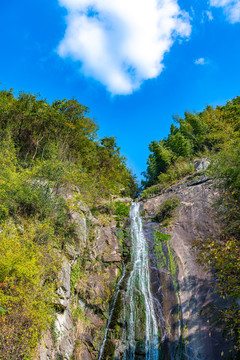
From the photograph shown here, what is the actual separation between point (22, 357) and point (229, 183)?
9.14 meters

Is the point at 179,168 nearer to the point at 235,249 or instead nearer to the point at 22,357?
the point at 235,249

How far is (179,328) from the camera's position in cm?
778

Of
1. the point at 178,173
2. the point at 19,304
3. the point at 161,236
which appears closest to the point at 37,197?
the point at 19,304

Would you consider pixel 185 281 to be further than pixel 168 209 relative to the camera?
No

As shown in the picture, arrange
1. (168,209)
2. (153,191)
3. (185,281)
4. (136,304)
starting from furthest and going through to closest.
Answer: (153,191) → (168,209) → (185,281) → (136,304)

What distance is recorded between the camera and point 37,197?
909 cm

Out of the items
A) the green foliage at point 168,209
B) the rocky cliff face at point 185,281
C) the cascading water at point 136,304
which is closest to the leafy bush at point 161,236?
the rocky cliff face at point 185,281

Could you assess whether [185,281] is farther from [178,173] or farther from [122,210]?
[178,173]

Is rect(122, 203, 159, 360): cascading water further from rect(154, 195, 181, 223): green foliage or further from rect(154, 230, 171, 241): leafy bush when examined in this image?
rect(154, 195, 181, 223): green foliage

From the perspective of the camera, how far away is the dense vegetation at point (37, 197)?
533 cm

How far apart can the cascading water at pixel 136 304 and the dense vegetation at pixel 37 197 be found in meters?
3.52

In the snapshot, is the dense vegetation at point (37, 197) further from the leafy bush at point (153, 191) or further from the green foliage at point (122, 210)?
the leafy bush at point (153, 191)

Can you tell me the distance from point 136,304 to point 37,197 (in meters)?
6.77

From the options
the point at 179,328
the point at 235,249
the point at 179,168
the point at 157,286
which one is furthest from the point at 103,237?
the point at 179,168
